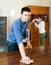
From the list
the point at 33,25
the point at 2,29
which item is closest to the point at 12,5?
the point at 2,29

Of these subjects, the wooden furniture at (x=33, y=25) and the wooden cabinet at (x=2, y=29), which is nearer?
the wooden cabinet at (x=2, y=29)

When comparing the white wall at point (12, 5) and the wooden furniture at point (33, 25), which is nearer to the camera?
the white wall at point (12, 5)

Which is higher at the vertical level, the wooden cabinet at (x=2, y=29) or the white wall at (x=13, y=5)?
the white wall at (x=13, y=5)

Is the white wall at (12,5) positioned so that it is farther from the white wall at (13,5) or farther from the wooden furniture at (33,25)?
the wooden furniture at (33,25)

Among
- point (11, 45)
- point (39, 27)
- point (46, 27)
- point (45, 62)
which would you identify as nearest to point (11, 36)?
point (11, 45)

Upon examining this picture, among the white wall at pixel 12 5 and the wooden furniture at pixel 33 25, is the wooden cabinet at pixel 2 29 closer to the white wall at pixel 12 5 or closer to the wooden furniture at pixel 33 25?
the white wall at pixel 12 5

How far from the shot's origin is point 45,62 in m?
1.49

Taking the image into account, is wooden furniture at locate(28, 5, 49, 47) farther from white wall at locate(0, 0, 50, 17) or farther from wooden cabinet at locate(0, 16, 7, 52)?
wooden cabinet at locate(0, 16, 7, 52)

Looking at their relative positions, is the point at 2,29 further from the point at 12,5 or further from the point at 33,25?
the point at 33,25

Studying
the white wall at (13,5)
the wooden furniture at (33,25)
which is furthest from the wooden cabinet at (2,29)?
the wooden furniture at (33,25)

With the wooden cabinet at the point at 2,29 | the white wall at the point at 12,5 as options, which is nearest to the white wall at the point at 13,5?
the white wall at the point at 12,5

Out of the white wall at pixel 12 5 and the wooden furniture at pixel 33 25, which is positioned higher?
the white wall at pixel 12 5

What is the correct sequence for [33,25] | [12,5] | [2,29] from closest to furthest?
[2,29] < [12,5] < [33,25]

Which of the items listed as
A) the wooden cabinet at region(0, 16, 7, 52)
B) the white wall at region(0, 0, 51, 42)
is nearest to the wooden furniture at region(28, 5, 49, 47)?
the white wall at region(0, 0, 51, 42)
